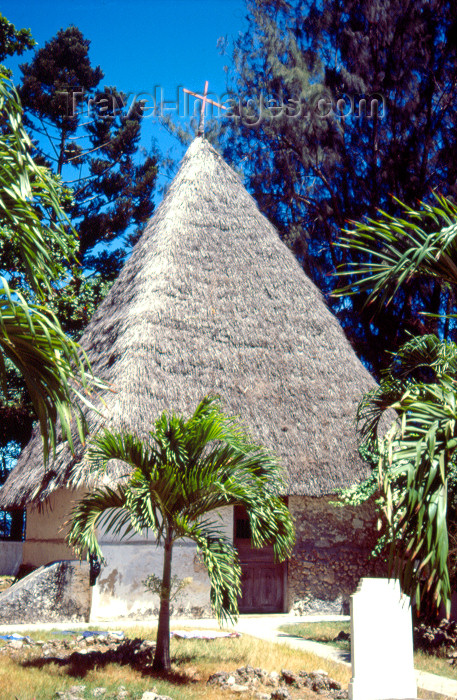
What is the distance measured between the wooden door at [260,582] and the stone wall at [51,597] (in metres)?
3.03

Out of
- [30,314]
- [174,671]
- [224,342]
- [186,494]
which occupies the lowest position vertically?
[174,671]

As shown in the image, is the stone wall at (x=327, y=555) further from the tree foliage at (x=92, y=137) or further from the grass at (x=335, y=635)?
the tree foliage at (x=92, y=137)

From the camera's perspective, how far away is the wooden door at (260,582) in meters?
11.9

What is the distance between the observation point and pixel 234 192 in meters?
15.1

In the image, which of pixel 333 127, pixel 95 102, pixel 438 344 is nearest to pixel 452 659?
pixel 438 344

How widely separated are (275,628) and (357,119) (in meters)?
14.1

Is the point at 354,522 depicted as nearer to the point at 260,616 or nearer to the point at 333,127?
the point at 260,616

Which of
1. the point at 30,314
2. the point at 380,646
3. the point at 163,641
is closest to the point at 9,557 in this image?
the point at 163,641

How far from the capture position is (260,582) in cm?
1205

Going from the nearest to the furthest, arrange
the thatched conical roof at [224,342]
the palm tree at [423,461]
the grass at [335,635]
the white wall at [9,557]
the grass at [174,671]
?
the palm tree at [423,461] → the grass at [174,671] → the grass at [335,635] → the thatched conical roof at [224,342] → the white wall at [9,557]

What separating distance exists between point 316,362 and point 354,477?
7.90 feet

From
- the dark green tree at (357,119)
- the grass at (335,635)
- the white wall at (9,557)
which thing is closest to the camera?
the grass at (335,635)

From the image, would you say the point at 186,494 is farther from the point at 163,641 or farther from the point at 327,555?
the point at 327,555

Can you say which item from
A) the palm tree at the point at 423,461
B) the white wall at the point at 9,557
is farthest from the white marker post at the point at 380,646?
the white wall at the point at 9,557
